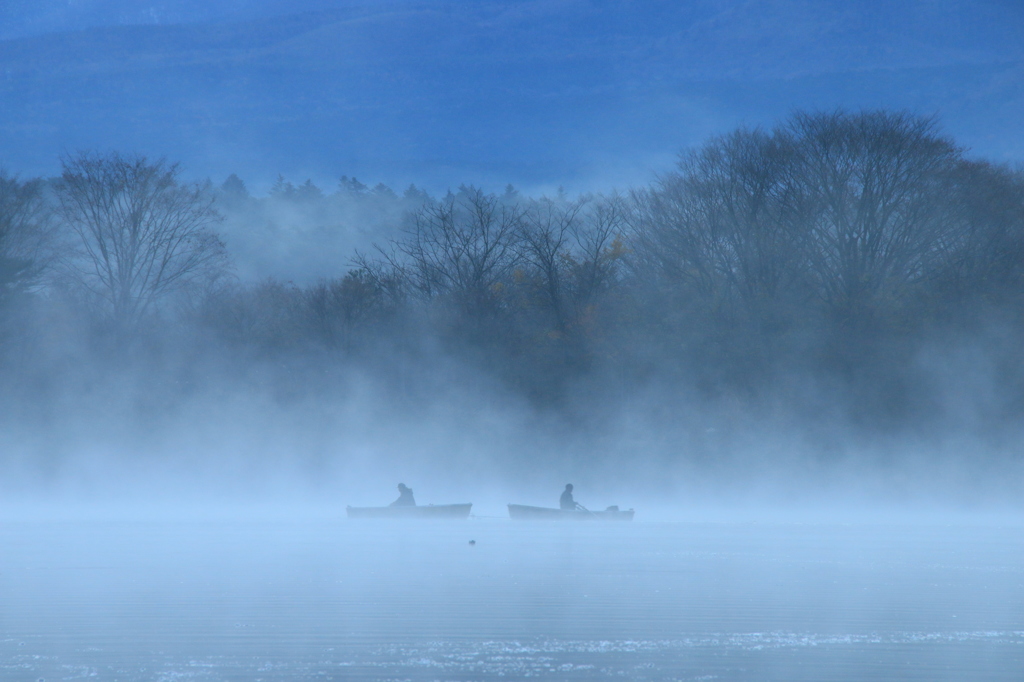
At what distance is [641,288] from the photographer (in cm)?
4050

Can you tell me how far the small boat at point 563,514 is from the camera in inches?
1121

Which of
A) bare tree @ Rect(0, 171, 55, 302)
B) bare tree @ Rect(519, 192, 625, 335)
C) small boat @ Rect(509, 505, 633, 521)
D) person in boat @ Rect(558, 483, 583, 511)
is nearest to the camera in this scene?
small boat @ Rect(509, 505, 633, 521)

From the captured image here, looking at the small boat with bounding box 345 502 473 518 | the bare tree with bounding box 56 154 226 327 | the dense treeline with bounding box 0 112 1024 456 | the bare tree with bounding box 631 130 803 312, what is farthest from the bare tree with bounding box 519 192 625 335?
the small boat with bounding box 345 502 473 518

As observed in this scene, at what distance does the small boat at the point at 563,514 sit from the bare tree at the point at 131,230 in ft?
62.1

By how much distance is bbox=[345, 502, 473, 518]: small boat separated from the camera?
2919 cm

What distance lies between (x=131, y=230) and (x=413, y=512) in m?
18.5

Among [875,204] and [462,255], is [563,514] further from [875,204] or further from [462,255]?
[462,255]

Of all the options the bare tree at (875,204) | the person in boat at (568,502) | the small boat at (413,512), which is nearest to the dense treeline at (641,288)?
the bare tree at (875,204)

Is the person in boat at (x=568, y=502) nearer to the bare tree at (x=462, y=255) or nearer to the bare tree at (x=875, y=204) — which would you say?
the bare tree at (x=875, y=204)

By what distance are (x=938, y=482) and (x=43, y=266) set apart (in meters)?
29.9

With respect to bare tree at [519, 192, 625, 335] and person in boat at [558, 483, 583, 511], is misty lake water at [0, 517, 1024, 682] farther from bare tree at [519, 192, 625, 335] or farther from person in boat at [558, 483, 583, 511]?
bare tree at [519, 192, 625, 335]

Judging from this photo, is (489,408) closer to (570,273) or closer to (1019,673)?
(570,273)

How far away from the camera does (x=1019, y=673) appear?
357 inches

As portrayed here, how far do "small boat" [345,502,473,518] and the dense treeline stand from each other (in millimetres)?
11967
